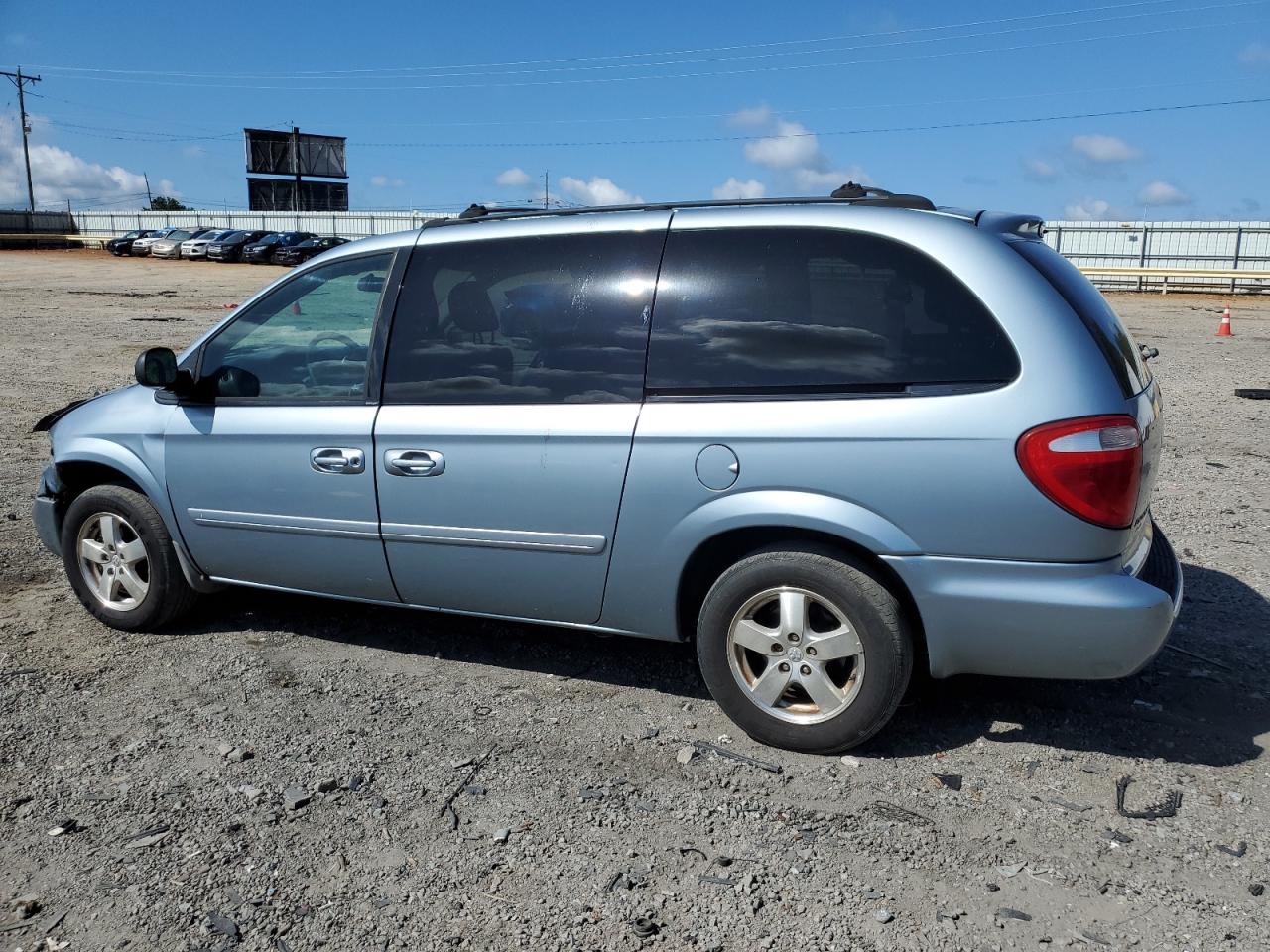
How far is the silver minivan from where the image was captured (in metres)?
3.53

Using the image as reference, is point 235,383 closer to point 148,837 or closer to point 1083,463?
point 148,837

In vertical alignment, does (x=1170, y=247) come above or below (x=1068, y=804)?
above

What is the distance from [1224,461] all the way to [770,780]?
22.7ft

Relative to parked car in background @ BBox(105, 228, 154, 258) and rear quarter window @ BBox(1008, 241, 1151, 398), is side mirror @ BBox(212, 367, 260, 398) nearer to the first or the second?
rear quarter window @ BBox(1008, 241, 1151, 398)

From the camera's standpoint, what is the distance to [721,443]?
383cm

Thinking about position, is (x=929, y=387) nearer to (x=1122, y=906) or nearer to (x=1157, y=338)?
(x=1122, y=906)

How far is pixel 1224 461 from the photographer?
9.03 metres

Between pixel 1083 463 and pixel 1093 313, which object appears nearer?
pixel 1083 463

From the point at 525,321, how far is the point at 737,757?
5.97 ft

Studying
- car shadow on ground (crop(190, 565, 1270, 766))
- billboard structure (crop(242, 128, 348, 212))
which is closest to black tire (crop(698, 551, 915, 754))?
car shadow on ground (crop(190, 565, 1270, 766))

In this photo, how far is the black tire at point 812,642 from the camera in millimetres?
3713

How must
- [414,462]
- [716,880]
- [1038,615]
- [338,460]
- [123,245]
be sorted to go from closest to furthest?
1. [716,880]
2. [1038,615]
3. [414,462]
4. [338,460]
5. [123,245]

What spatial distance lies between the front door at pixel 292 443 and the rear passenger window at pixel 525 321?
218mm

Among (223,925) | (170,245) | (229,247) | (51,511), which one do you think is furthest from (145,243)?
(223,925)
